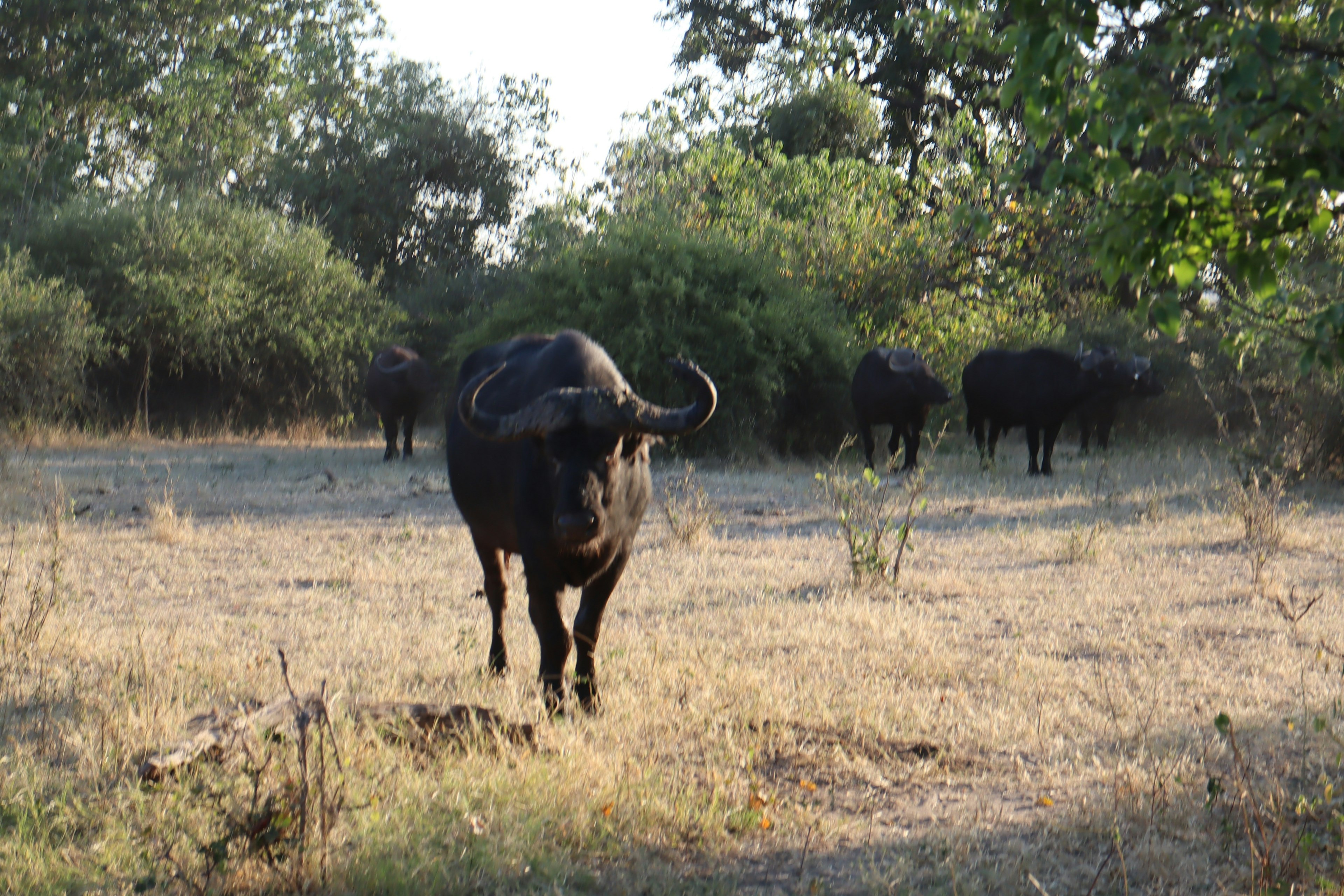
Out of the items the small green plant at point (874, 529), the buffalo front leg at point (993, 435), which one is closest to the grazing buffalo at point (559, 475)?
the small green plant at point (874, 529)

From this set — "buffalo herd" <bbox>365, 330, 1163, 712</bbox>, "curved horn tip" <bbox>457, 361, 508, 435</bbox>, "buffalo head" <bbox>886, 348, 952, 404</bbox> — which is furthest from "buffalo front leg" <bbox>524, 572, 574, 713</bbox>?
"buffalo head" <bbox>886, 348, 952, 404</bbox>

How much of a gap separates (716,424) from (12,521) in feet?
30.2

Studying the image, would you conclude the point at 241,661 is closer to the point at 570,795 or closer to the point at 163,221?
the point at 570,795

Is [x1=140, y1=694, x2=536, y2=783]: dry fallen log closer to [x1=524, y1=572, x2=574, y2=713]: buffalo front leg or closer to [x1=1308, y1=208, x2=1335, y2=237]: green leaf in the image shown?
[x1=524, y1=572, x2=574, y2=713]: buffalo front leg

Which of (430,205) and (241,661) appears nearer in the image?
(241,661)

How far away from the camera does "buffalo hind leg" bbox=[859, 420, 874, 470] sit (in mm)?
16531

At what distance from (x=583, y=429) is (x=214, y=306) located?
1871 centimetres

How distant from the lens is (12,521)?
10.4 m

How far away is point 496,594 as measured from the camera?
6191 mm

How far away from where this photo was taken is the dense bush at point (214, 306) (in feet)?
69.7

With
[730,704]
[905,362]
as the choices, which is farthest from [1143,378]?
[730,704]

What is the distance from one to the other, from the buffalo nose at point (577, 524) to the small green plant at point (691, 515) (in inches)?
206

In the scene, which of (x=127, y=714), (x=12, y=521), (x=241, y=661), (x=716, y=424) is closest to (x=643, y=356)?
(x=716, y=424)

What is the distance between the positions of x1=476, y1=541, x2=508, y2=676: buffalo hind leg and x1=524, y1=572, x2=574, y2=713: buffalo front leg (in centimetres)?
89
